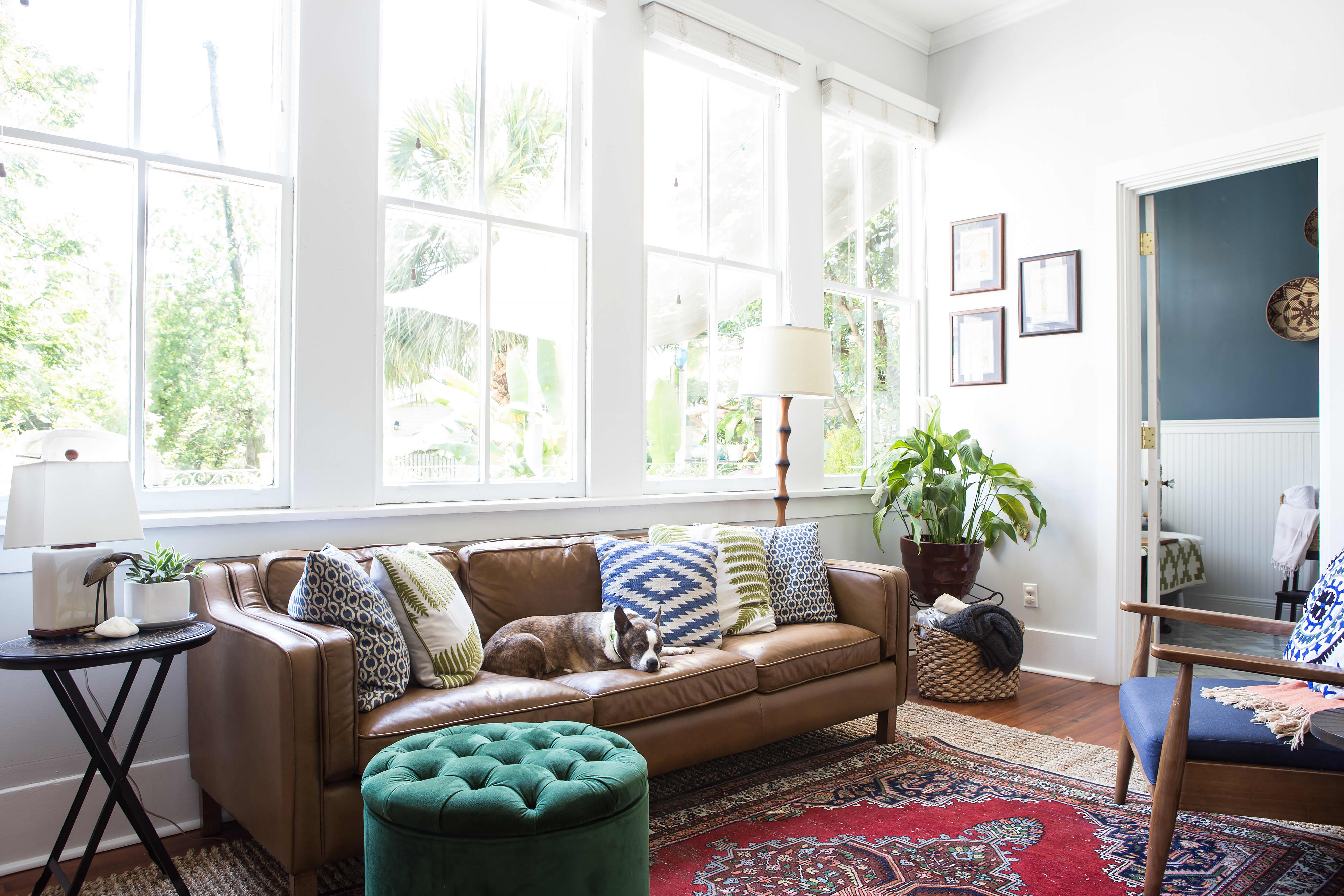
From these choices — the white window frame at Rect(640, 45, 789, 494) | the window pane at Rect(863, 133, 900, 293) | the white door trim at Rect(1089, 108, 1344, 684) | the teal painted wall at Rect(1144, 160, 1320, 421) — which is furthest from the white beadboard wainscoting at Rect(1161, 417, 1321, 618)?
the white window frame at Rect(640, 45, 789, 494)

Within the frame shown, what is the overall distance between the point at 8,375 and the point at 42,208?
455mm

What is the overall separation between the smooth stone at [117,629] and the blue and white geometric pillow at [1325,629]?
2.64m

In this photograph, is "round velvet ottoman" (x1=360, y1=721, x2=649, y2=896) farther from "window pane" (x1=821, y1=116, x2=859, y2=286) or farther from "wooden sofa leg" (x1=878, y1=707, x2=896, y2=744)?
"window pane" (x1=821, y1=116, x2=859, y2=286)

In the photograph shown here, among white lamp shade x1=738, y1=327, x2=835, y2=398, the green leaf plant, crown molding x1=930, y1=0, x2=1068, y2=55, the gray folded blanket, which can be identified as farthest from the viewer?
crown molding x1=930, y1=0, x2=1068, y2=55

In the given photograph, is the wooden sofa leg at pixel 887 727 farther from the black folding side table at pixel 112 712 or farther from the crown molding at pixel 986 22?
→ the crown molding at pixel 986 22

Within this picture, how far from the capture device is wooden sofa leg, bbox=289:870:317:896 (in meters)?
1.77

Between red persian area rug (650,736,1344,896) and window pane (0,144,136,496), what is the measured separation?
1.82 meters

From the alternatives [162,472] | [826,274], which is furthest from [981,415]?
[162,472]

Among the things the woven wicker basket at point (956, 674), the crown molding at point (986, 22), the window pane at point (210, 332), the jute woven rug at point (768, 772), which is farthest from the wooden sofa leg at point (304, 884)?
the crown molding at point (986, 22)

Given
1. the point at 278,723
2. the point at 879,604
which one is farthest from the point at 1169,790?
the point at 278,723

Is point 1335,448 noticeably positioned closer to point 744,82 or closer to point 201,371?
point 744,82

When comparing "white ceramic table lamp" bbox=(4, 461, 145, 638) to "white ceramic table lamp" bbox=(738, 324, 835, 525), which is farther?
"white ceramic table lamp" bbox=(738, 324, 835, 525)

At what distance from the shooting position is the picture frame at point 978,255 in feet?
14.4

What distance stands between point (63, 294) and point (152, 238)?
10.8 inches
